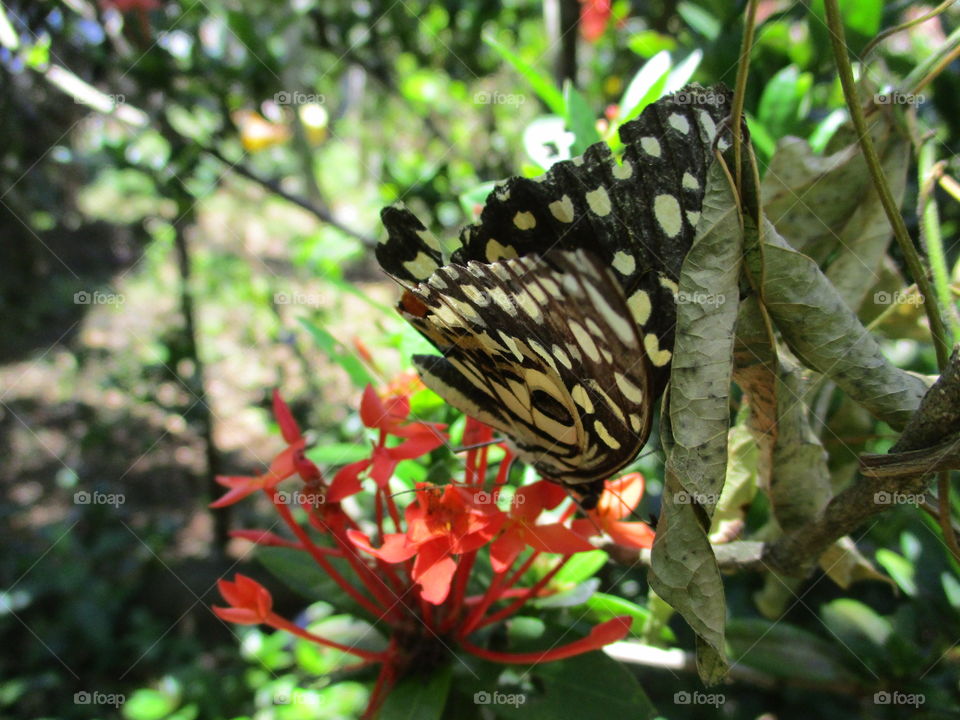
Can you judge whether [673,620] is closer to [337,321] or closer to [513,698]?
[513,698]

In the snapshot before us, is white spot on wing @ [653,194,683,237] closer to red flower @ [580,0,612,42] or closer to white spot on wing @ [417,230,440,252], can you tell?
white spot on wing @ [417,230,440,252]

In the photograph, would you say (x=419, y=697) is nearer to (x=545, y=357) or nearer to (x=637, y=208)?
(x=545, y=357)

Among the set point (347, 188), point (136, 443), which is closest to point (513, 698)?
point (136, 443)

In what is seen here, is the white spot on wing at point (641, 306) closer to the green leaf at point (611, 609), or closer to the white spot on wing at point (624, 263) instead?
the white spot on wing at point (624, 263)

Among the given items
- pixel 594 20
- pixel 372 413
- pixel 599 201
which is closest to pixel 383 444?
pixel 372 413

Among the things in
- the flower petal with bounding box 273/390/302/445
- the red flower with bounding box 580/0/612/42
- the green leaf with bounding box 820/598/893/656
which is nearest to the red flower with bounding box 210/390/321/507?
the flower petal with bounding box 273/390/302/445

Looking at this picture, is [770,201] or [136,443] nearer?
[770,201]

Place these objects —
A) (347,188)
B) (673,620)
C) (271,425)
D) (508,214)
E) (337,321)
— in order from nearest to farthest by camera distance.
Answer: (508,214), (673,620), (271,425), (337,321), (347,188)
